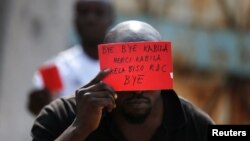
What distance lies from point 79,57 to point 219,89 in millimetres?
2241

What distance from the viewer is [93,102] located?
444cm

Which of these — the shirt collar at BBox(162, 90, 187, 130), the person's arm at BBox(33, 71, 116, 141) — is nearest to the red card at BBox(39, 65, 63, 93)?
the shirt collar at BBox(162, 90, 187, 130)

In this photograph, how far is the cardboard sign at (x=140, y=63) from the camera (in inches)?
177

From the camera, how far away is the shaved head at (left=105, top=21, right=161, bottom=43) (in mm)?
4680

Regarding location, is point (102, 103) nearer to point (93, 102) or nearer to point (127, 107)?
point (93, 102)

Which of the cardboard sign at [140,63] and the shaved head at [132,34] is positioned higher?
the shaved head at [132,34]

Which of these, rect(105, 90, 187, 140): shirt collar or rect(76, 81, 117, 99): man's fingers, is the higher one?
rect(76, 81, 117, 99): man's fingers

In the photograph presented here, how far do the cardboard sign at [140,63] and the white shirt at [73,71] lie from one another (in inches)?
95.1

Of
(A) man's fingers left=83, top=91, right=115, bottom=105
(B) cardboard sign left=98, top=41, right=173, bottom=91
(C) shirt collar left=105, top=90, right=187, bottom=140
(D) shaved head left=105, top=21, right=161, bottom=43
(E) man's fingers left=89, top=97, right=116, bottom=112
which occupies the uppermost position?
(D) shaved head left=105, top=21, right=161, bottom=43

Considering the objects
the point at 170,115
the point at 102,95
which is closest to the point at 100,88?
the point at 102,95

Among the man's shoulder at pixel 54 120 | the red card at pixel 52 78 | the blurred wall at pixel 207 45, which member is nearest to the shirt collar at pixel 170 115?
the man's shoulder at pixel 54 120

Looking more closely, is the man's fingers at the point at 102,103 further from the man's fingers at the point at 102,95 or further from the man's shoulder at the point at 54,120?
the man's shoulder at the point at 54,120

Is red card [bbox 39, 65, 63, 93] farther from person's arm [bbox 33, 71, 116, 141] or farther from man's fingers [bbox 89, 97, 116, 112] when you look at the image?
man's fingers [bbox 89, 97, 116, 112]

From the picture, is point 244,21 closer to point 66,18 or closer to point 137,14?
A: point 137,14
